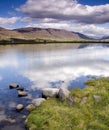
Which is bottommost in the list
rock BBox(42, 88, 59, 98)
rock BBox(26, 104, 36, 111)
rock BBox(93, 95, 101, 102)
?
rock BBox(26, 104, 36, 111)

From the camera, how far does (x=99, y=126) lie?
Result: 2309cm

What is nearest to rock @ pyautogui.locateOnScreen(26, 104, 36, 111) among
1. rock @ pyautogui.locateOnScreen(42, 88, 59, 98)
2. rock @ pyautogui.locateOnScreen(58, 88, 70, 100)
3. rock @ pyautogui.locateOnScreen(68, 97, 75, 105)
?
rock @ pyautogui.locateOnScreen(42, 88, 59, 98)

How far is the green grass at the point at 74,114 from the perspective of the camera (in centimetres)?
2362

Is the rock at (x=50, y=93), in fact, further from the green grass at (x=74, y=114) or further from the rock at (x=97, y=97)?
the rock at (x=97, y=97)

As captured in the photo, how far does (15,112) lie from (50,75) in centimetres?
2494

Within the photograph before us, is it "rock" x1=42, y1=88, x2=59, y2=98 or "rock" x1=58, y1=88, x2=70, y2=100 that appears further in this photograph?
"rock" x1=42, y1=88, x2=59, y2=98

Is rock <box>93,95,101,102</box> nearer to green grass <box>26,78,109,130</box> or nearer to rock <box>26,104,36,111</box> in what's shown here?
green grass <box>26,78,109,130</box>

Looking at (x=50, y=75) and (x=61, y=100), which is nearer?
(x=61, y=100)

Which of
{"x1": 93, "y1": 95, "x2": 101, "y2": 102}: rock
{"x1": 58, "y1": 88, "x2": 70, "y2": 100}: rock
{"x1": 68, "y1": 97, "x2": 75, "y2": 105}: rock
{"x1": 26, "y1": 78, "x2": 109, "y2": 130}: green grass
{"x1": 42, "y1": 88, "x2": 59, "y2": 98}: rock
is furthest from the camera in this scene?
Result: {"x1": 42, "y1": 88, "x2": 59, "y2": 98}: rock

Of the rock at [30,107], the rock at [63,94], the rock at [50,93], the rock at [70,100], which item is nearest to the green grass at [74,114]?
the rock at [70,100]

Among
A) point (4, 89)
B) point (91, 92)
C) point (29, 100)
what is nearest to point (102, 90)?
point (91, 92)

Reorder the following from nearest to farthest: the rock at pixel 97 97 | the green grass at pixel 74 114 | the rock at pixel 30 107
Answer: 1. the green grass at pixel 74 114
2. the rock at pixel 97 97
3. the rock at pixel 30 107

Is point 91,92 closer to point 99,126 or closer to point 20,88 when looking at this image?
point 99,126

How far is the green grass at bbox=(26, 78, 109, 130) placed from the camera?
23.6 m
